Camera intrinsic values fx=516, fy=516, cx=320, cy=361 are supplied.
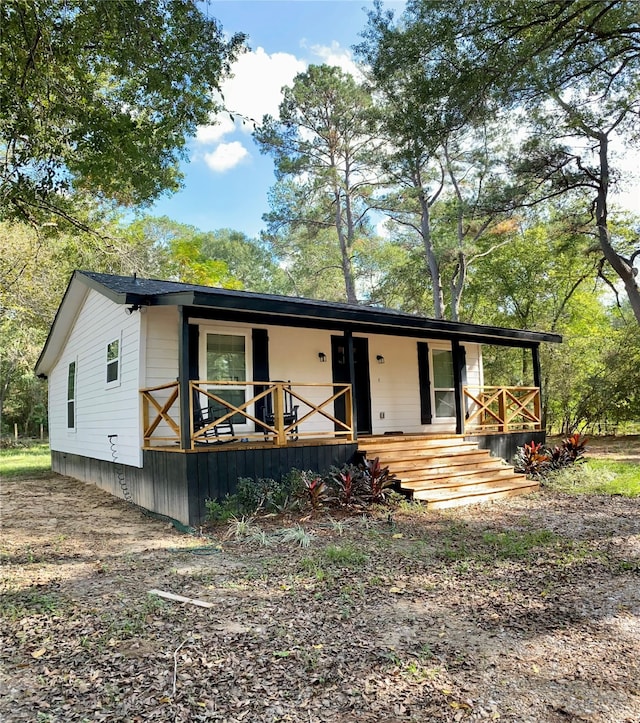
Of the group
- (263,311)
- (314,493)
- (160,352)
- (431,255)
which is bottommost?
(314,493)

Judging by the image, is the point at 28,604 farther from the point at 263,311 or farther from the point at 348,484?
the point at 263,311

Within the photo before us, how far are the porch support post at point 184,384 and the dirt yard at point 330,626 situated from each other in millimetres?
1137

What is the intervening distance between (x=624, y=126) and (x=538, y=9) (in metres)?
6.43

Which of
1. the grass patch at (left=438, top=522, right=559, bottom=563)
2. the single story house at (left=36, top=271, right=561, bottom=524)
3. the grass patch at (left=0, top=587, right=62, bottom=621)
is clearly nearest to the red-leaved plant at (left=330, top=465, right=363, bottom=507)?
the single story house at (left=36, top=271, right=561, bottom=524)

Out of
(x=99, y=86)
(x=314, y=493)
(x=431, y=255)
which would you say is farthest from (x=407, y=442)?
(x=431, y=255)

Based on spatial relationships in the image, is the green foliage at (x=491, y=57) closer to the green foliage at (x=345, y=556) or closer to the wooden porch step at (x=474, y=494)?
the wooden porch step at (x=474, y=494)

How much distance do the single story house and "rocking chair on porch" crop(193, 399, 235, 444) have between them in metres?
0.03

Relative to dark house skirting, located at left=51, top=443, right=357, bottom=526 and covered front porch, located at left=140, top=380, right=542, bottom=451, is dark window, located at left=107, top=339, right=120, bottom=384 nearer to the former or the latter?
covered front porch, located at left=140, top=380, right=542, bottom=451

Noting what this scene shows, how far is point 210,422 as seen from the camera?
717 centimetres

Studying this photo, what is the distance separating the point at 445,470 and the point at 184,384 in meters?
4.15

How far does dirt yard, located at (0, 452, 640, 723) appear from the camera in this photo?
236 cm

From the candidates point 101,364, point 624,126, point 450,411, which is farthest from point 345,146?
point 101,364

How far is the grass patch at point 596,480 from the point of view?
7828 mm

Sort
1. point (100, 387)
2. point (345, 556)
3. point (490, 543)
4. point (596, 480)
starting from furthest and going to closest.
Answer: point (100, 387) → point (596, 480) → point (490, 543) → point (345, 556)
